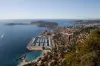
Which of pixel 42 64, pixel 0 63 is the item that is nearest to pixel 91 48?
pixel 42 64

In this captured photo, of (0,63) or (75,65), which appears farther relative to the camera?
(0,63)

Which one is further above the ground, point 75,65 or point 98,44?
point 98,44

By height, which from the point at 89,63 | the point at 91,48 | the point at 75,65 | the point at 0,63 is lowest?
the point at 0,63

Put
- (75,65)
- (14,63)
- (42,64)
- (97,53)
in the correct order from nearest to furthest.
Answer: (97,53)
(75,65)
(42,64)
(14,63)

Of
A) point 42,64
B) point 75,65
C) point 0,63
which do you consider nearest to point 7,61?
point 0,63

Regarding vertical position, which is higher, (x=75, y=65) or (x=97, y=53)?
(x=97, y=53)

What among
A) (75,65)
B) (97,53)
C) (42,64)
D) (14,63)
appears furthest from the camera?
(14,63)

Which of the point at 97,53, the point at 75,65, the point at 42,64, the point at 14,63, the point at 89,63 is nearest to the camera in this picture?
the point at 89,63

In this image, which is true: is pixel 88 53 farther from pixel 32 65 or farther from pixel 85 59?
pixel 32 65

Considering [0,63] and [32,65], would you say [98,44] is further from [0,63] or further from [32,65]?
[0,63]
